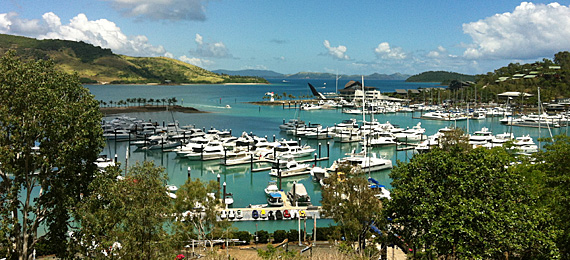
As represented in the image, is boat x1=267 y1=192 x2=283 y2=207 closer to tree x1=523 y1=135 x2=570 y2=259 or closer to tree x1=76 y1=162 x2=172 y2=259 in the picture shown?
tree x1=76 y1=162 x2=172 y2=259

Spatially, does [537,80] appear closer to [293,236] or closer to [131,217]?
[293,236]

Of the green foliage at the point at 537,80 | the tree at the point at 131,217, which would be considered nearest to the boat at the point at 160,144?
the tree at the point at 131,217

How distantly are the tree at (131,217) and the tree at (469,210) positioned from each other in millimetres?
8821

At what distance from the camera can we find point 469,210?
13234 mm

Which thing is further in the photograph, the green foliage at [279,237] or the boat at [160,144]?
the boat at [160,144]

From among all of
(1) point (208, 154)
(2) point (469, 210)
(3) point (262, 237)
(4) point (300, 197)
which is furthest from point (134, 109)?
(2) point (469, 210)

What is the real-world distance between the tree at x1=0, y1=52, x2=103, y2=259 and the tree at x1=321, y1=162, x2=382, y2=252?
12283 mm

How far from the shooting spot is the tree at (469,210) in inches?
508

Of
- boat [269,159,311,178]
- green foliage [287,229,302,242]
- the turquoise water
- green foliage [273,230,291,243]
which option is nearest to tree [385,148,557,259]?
green foliage [287,229,302,242]

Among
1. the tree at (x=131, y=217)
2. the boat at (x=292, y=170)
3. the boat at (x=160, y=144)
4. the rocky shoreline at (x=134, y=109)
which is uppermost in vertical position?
the rocky shoreline at (x=134, y=109)

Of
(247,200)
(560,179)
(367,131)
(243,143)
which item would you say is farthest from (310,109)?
(560,179)

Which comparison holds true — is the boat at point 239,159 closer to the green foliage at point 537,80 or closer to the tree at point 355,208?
the tree at point 355,208

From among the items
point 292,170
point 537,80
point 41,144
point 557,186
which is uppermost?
point 537,80

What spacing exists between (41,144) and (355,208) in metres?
15.0
